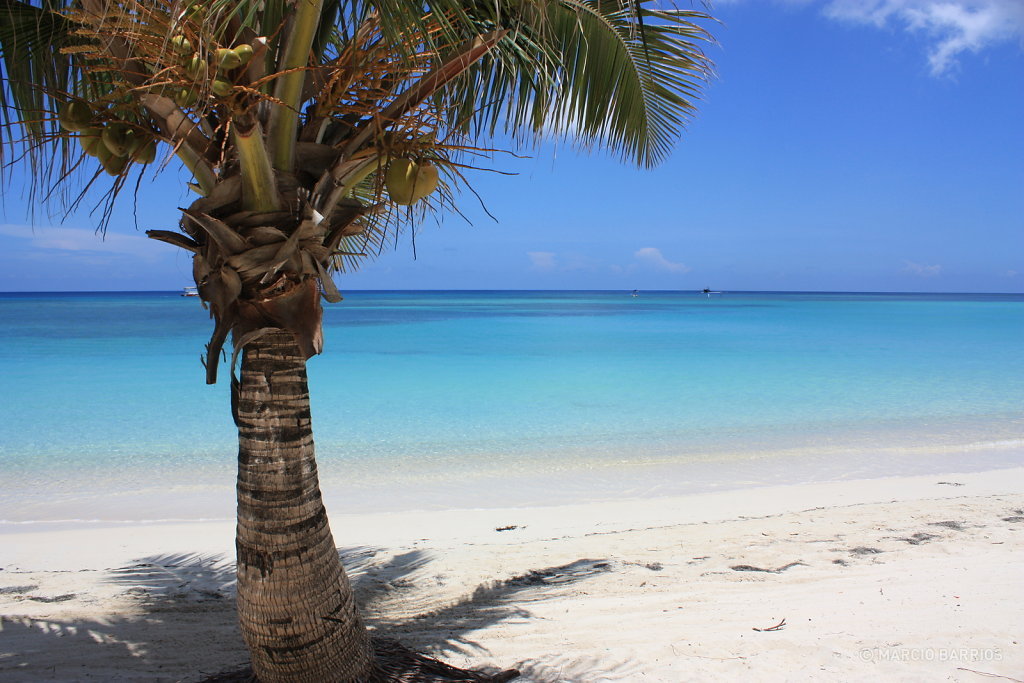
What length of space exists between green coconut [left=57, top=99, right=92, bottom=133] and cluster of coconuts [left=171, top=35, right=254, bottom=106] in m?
0.41

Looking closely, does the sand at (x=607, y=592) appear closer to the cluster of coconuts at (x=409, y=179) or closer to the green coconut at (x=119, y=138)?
the cluster of coconuts at (x=409, y=179)

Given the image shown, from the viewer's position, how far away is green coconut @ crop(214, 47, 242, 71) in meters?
1.70

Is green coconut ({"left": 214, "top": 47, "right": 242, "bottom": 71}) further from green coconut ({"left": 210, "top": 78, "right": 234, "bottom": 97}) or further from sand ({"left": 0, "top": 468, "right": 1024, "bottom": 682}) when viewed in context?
sand ({"left": 0, "top": 468, "right": 1024, "bottom": 682})

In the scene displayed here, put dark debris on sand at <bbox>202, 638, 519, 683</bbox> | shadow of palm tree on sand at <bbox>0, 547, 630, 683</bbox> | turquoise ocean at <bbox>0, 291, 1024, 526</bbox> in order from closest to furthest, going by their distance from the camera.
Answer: dark debris on sand at <bbox>202, 638, 519, 683</bbox> < shadow of palm tree on sand at <bbox>0, 547, 630, 683</bbox> < turquoise ocean at <bbox>0, 291, 1024, 526</bbox>

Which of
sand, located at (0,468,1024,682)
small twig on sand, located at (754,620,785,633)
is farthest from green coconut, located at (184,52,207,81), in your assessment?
small twig on sand, located at (754,620,785,633)

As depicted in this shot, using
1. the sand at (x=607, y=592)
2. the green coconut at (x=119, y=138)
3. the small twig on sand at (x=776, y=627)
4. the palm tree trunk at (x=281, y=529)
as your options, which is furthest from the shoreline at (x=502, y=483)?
the green coconut at (x=119, y=138)

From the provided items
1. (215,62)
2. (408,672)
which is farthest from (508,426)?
(215,62)

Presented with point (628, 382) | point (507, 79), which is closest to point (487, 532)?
point (507, 79)

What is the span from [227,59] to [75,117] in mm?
627

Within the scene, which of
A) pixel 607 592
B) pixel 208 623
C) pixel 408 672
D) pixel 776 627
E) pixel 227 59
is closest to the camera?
pixel 227 59

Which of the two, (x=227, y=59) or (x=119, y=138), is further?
(x=119, y=138)

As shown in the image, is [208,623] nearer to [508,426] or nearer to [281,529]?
[281,529]

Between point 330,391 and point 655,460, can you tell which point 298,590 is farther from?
point 330,391

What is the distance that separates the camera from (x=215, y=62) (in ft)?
5.76
